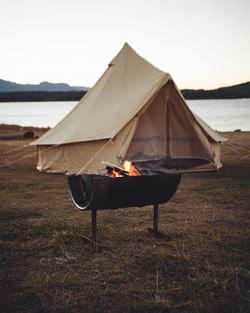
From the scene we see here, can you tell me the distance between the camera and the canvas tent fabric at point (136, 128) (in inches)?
392

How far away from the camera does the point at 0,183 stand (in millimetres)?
9641

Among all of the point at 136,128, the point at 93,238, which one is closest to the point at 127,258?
the point at 93,238

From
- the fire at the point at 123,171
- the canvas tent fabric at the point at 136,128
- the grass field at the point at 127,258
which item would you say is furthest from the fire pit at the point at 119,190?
the canvas tent fabric at the point at 136,128

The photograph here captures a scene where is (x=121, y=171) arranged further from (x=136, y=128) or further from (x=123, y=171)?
(x=136, y=128)

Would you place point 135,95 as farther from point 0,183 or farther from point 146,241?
point 146,241

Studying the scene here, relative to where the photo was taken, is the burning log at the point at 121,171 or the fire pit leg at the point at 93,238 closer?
the fire pit leg at the point at 93,238

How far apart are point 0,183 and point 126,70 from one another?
4414 mm

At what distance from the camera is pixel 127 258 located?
4.55 m

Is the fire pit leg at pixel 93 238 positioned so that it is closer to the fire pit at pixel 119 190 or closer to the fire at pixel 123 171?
the fire pit at pixel 119 190

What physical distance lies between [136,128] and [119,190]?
5424 millimetres

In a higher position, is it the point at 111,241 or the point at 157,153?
the point at 157,153

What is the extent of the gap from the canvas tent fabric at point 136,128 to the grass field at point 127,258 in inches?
100

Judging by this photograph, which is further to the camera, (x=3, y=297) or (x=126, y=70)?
(x=126, y=70)

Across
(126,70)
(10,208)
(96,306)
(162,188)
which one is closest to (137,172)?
(162,188)
